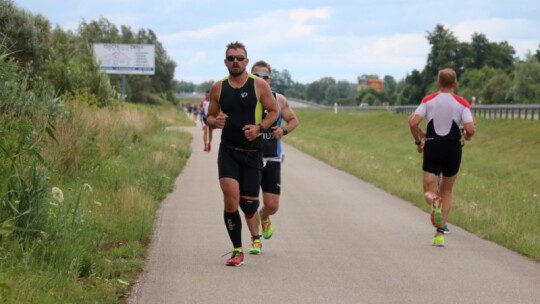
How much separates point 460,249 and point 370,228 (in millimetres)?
1762

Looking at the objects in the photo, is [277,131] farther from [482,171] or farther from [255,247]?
[482,171]

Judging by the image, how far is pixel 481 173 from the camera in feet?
84.0

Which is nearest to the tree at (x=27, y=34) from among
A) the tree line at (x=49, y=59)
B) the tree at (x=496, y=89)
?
the tree line at (x=49, y=59)

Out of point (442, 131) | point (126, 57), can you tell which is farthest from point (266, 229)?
point (126, 57)

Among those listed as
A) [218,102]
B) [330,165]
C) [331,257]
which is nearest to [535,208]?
[331,257]

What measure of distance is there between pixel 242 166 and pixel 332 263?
1295mm

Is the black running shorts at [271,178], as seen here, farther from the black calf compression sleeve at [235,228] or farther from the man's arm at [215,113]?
the man's arm at [215,113]

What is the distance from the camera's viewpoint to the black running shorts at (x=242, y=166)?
27.9ft

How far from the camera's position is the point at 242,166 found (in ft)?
28.1

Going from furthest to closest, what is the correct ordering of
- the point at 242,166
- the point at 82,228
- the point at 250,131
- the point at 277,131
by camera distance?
the point at 277,131 → the point at 242,166 → the point at 82,228 → the point at 250,131

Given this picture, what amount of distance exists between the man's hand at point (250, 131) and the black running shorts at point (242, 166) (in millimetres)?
264

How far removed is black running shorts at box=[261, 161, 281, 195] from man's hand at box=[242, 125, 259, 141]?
3.63 ft

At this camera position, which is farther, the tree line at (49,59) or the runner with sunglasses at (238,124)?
the tree line at (49,59)

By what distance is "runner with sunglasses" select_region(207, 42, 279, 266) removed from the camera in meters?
8.31
